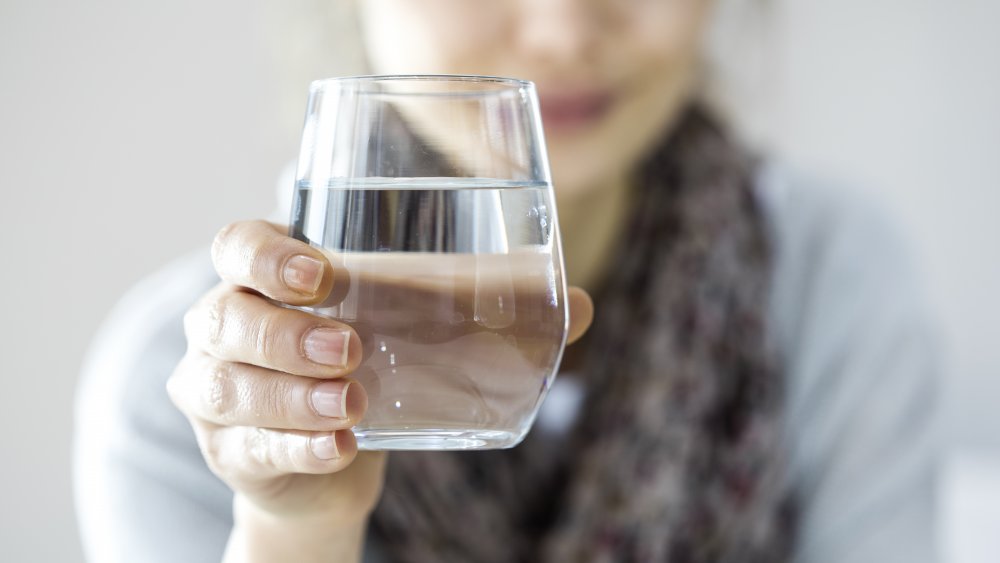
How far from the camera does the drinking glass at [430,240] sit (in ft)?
1.59

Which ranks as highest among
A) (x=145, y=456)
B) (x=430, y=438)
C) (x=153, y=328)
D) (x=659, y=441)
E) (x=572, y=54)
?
(x=572, y=54)

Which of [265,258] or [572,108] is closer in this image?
[265,258]

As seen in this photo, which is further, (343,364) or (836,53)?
(836,53)

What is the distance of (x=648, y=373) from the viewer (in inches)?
61.1

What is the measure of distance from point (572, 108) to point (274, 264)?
0.71 meters

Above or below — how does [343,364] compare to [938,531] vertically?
above

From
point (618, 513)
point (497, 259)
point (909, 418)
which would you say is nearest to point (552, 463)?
point (618, 513)

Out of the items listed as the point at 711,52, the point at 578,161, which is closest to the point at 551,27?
the point at 578,161

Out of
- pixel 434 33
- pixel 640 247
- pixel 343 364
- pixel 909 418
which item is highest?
pixel 434 33

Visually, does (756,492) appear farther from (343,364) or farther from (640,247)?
(343,364)

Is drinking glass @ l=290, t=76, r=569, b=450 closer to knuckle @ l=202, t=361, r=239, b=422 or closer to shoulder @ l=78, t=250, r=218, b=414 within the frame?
→ knuckle @ l=202, t=361, r=239, b=422

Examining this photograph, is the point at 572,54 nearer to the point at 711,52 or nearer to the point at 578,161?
the point at 578,161

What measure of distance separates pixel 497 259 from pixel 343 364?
89 mm

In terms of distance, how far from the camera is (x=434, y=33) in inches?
41.5
